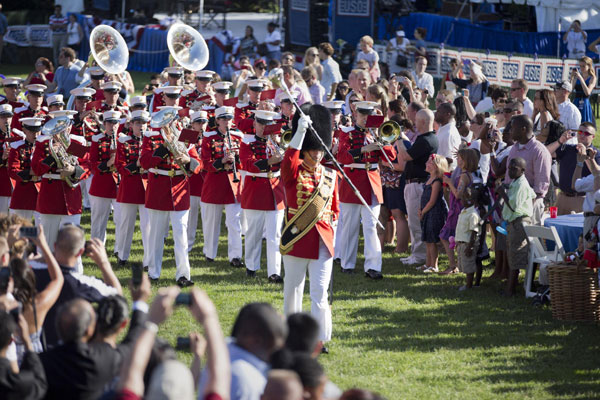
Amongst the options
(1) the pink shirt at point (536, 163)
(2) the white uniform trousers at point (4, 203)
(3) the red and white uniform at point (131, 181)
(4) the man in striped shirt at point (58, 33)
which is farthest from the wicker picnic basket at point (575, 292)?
(4) the man in striped shirt at point (58, 33)

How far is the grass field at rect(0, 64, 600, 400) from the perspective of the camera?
7.40 meters

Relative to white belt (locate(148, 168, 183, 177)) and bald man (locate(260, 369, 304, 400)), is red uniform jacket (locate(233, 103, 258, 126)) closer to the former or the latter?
white belt (locate(148, 168, 183, 177))

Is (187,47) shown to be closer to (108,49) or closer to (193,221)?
(108,49)

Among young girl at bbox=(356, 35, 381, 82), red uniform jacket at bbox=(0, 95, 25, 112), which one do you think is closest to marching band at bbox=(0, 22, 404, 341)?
red uniform jacket at bbox=(0, 95, 25, 112)

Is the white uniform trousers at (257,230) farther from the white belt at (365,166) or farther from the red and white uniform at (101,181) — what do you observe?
the red and white uniform at (101,181)

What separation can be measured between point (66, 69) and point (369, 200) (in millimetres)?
8346

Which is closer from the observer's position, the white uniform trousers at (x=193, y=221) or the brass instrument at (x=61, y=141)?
the brass instrument at (x=61, y=141)

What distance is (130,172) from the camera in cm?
1069

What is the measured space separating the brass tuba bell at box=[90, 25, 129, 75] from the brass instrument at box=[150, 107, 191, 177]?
358 cm

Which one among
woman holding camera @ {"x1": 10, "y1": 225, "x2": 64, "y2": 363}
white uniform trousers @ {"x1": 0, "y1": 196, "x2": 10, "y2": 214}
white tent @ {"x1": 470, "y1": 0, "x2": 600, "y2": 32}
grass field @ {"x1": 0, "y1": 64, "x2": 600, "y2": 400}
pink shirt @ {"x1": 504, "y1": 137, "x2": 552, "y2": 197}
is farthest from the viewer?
white tent @ {"x1": 470, "y1": 0, "x2": 600, "y2": 32}

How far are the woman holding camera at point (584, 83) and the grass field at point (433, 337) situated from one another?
21.5 ft

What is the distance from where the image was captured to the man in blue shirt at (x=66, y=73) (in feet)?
55.1

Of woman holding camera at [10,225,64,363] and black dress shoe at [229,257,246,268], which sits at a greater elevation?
woman holding camera at [10,225,64,363]

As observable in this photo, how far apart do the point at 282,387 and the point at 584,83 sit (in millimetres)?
13485
